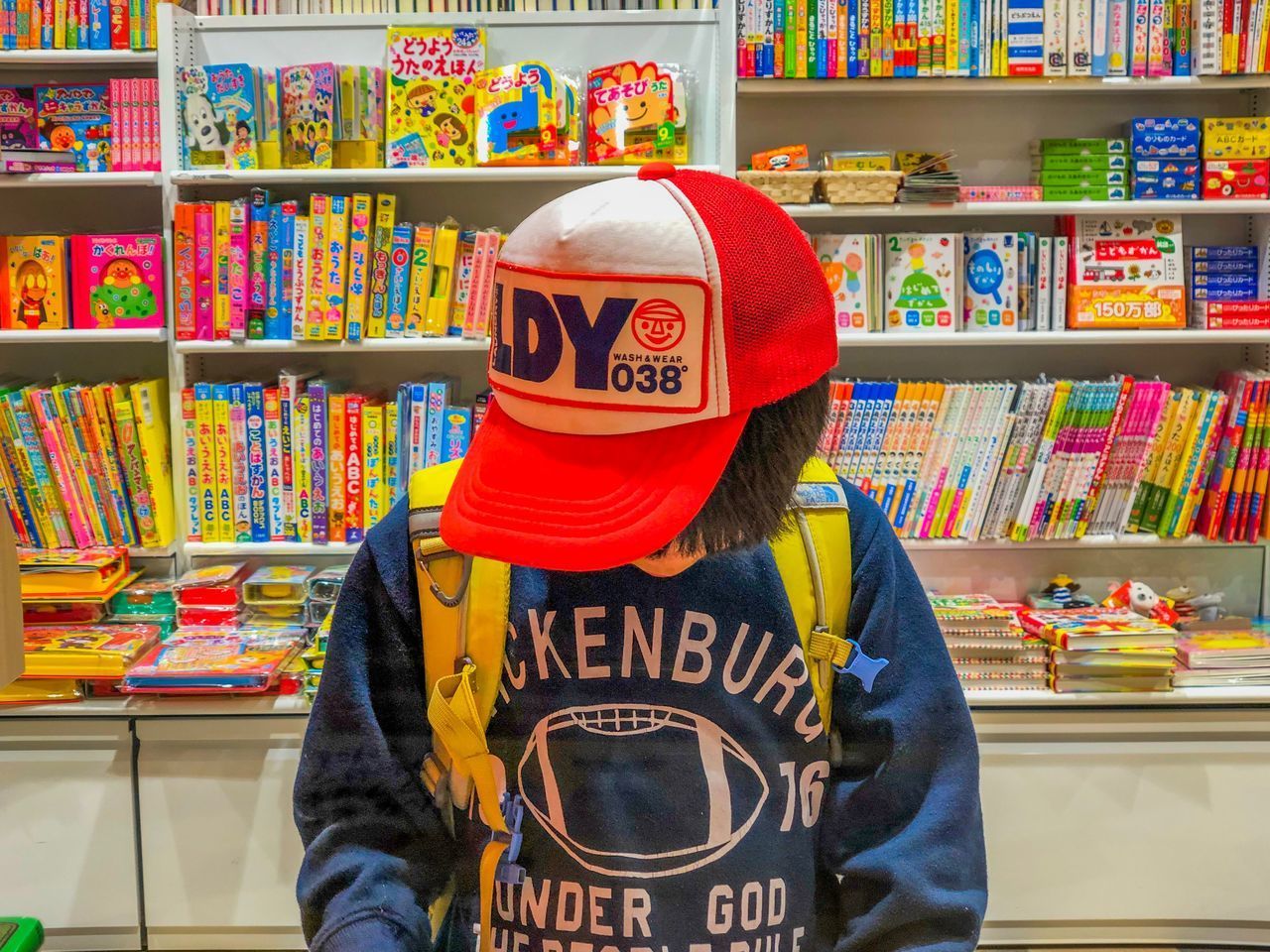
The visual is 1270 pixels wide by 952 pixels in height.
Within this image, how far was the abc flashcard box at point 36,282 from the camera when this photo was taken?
7.34ft

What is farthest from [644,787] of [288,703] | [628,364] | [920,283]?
[920,283]

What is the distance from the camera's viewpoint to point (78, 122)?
7.48ft

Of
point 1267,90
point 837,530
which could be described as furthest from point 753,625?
point 1267,90

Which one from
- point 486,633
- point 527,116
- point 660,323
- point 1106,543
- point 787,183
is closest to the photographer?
point 660,323

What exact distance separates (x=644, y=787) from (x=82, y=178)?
Answer: 1863mm

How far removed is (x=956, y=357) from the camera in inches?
94.5

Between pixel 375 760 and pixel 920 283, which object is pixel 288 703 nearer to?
pixel 375 760

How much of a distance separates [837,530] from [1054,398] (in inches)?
60.6

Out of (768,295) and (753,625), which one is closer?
(768,295)

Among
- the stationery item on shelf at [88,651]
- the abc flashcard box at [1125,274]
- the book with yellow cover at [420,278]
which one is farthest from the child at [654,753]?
the abc flashcard box at [1125,274]

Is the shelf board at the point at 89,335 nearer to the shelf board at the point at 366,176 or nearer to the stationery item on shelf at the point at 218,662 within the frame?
the shelf board at the point at 366,176

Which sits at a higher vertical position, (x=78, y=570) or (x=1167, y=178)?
(x=1167, y=178)

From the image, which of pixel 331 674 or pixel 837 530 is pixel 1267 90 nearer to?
pixel 837 530

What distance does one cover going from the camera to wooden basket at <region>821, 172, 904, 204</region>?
2.23 m
